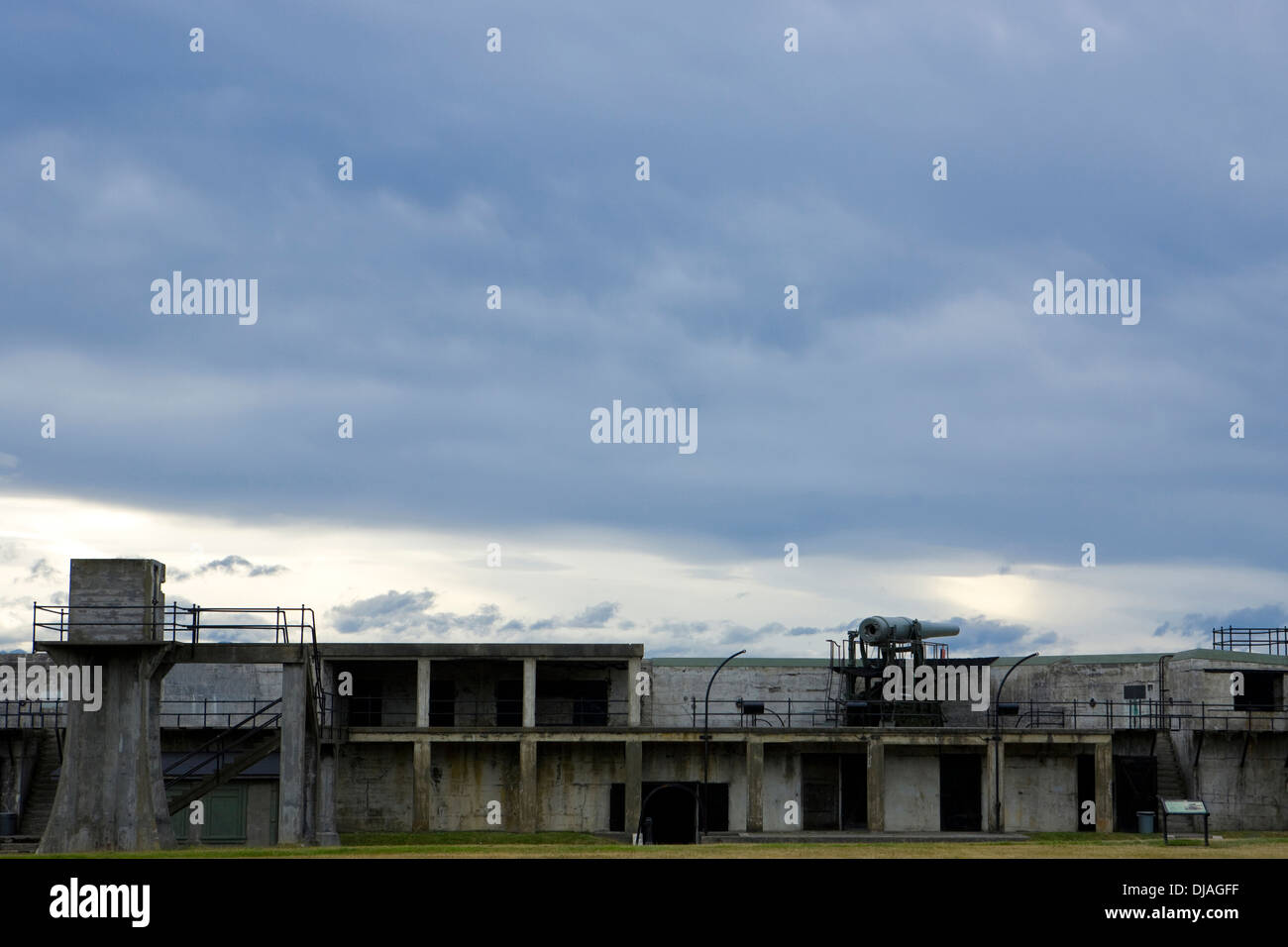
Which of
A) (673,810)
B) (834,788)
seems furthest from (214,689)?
(834,788)

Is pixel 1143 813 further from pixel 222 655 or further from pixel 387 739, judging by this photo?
pixel 222 655

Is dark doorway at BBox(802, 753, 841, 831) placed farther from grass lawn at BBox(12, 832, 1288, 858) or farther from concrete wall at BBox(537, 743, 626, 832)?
grass lawn at BBox(12, 832, 1288, 858)

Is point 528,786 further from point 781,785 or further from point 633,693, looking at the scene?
point 781,785

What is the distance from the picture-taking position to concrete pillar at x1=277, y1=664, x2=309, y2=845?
3400 cm

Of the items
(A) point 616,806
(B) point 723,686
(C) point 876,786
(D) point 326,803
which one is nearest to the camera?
(D) point 326,803

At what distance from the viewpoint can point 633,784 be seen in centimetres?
4531

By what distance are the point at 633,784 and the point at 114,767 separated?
17.7m

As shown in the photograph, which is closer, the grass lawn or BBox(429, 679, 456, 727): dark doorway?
the grass lawn

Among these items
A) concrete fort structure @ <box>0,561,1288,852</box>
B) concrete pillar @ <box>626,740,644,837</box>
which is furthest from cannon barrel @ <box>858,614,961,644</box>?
concrete pillar @ <box>626,740,644,837</box>

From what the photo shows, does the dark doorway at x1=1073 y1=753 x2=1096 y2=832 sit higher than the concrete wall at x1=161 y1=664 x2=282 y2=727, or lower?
lower

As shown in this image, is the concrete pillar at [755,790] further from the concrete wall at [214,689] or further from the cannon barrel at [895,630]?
the concrete wall at [214,689]

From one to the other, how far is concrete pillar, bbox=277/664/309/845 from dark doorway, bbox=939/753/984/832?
22.3 metres
